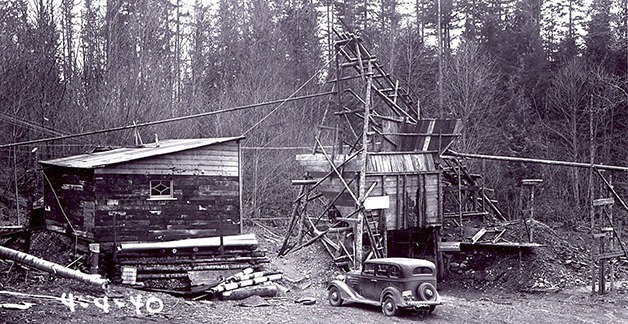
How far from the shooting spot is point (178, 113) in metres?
37.2

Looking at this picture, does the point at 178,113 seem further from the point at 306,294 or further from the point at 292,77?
the point at 306,294

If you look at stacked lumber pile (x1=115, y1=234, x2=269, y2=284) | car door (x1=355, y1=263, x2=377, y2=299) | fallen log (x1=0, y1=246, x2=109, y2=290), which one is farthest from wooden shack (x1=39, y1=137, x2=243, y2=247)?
fallen log (x1=0, y1=246, x2=109, y2=290)

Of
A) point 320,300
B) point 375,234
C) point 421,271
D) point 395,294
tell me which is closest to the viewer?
point 395,294

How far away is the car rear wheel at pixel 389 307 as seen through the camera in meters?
17.2

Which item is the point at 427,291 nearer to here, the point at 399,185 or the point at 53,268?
the point at 399,185

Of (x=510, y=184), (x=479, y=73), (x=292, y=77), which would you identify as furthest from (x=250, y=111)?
(x=510, y=184)

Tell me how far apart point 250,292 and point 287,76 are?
26249 millimetres

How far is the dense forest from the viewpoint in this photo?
108ft

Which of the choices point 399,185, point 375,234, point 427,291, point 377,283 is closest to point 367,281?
point 377,283

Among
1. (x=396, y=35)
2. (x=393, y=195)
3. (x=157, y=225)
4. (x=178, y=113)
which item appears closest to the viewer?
(x=157, y=225)

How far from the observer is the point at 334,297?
63.0ft

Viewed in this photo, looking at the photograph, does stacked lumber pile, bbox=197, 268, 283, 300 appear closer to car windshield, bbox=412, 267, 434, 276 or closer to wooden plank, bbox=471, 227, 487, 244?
car windshield, bbox=412, 267, 434, 276

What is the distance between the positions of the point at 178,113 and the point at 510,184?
21.4 meters

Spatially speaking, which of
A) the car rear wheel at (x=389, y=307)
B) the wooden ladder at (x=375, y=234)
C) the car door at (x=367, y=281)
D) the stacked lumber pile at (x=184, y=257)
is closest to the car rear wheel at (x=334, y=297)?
the car door at (x=367, y=281)
